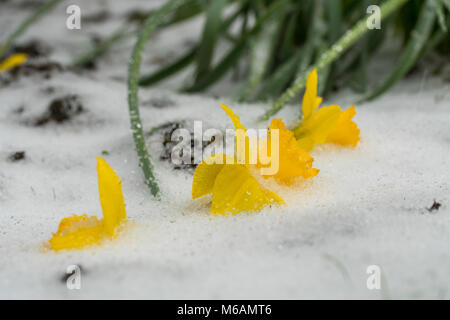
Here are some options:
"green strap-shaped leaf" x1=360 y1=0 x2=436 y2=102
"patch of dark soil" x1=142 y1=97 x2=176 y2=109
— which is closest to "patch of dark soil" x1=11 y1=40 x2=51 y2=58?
"patch of dark soil" x1=142 y1=97 x2=176 y2=109

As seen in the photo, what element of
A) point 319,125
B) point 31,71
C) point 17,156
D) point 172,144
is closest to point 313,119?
point 319,125

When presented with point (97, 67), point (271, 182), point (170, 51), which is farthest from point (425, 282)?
point (170, 51)

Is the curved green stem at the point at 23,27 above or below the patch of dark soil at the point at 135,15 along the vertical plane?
below

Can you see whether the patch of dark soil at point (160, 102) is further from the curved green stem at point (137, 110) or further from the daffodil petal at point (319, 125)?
the daffodil petal at point (319, 125)

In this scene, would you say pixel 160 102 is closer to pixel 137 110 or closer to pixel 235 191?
pixel 137 110

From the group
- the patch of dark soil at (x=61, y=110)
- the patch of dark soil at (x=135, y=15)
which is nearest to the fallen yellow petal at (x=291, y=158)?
the patch of dark soil at (x=61, y=110)
